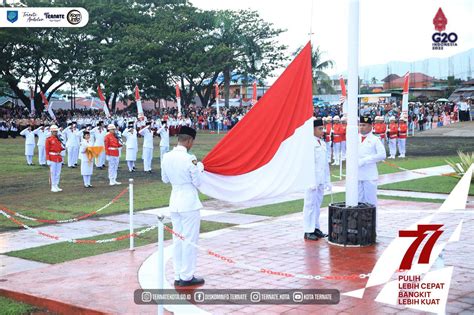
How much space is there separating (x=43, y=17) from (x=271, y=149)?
38158 millimetres

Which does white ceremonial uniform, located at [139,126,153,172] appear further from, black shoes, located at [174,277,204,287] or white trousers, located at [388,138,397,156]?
black shoes, located at [174,277,204,287]

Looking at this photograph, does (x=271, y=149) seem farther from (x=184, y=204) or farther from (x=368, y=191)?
(x=368, y=191)

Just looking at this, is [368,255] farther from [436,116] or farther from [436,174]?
[436,116]

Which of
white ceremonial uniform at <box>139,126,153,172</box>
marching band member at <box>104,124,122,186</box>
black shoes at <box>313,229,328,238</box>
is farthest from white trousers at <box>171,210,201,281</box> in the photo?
white ceremonial uniform at <box>139,126,153,172</box>

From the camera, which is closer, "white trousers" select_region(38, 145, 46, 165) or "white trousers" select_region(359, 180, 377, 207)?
"white trousers" select_region(359, 180, 377, 207)

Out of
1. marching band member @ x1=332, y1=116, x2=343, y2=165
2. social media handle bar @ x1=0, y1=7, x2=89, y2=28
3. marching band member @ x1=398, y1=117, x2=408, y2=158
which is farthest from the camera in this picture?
social media handle bar @ x1=0, y1=7, x2=89, y2=28

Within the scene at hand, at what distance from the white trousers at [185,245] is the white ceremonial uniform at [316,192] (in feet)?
9.62

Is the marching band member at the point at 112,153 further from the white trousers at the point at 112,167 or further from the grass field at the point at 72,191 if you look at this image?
the grass field at the point at 72,191

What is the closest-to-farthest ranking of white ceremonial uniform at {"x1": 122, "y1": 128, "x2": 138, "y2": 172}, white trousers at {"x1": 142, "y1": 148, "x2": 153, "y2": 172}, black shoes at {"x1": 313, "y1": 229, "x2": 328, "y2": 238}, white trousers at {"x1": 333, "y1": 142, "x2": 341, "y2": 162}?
black shoes at {"x1": 313, "y1": 229, "x2": 328, "y2": 238} < white trousers at {"x1": 142, "y1": 148, "x2": 153, "y2": 172} < white ceremonial uniform at {"x1": 122, "y1": 128, "x2": 138, "y2": 172} < white trousers at {"x1": 333, "y1": 142, "x2": 341, "y2": 162}

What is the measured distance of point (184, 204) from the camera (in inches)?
289

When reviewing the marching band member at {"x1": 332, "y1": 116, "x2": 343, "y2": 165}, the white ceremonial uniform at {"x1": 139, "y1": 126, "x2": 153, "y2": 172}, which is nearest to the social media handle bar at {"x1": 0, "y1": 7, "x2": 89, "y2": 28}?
the white ceremonial uniform at {"x1": 139, "y1": 126, "x2": 153, "y2": 172}

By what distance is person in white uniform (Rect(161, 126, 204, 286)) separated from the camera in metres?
7.34

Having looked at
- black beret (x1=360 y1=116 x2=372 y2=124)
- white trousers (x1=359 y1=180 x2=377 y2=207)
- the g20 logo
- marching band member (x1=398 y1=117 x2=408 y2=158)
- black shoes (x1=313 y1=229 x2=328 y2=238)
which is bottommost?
black shoes (x1=313 y1=229 x2=328 y2=238)

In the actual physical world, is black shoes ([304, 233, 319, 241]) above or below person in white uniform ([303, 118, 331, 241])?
below
